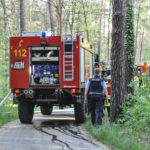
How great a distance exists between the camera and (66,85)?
466 inches

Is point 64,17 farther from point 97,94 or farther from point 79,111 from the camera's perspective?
point 97,94

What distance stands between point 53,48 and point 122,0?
2875 mm

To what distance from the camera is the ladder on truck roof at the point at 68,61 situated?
38.7ft

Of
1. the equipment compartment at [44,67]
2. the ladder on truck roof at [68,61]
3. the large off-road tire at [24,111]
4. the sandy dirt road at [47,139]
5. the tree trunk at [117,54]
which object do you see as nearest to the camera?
the sandy dirt road at [47,139]

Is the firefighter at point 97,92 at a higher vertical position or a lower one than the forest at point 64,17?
lower

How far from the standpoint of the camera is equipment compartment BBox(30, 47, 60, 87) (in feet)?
40.1

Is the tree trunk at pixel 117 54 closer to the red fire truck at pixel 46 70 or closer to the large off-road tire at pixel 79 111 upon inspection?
the red fire truck at pixel 46 70

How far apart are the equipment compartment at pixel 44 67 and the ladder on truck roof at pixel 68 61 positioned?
0.47 meters

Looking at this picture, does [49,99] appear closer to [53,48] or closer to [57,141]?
[53,48]

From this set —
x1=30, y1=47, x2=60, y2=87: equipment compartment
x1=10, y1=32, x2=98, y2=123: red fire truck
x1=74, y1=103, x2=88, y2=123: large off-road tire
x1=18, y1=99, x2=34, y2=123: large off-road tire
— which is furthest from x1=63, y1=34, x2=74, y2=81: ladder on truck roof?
x1=18, y1=99, x2=34, y2=123: large off-road tire

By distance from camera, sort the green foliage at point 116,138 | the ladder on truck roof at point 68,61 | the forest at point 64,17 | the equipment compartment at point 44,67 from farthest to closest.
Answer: the forest at point 64,17
the equipment compartment at point 44,67
the ladder on truck roof at point 68,61
the green foliage at point 116,138

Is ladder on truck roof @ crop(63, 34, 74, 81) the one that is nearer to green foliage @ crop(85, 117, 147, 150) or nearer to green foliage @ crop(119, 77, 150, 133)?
green foliage @ crop(85, 117, 147, 150)

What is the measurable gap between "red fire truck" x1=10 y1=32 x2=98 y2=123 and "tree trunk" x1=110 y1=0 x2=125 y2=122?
1.37m

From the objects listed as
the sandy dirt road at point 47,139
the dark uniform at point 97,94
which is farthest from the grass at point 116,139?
the dark uniform at point 97,94
